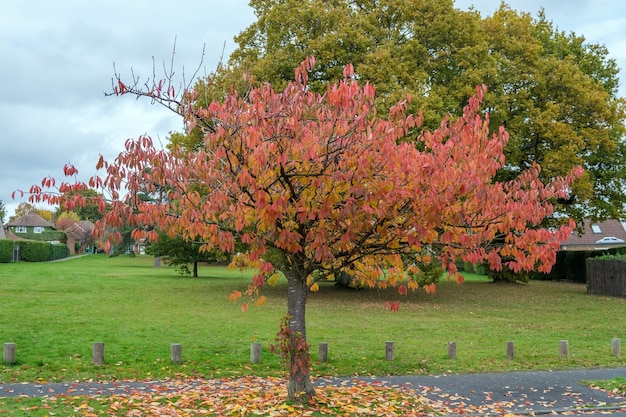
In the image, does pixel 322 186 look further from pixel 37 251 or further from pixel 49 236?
pixel 49 236

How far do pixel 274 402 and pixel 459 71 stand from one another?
21.6m

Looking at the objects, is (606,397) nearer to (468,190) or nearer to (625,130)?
(468,190)

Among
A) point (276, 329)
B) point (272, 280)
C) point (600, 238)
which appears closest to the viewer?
point (272, 280)

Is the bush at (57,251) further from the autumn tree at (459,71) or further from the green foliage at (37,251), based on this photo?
the autumn tree at (459,71)

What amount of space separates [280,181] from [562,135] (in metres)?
23.8

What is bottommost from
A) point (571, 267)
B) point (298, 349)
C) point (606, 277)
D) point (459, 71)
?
point (298, 349)

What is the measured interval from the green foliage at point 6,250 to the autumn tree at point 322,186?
158ft

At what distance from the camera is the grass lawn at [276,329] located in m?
11.8

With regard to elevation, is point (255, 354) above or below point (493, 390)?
above

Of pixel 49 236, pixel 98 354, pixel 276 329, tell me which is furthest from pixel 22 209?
pixel 98 354

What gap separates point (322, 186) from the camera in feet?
24.8

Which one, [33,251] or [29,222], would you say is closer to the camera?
[33,251]

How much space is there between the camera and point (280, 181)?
7.87m

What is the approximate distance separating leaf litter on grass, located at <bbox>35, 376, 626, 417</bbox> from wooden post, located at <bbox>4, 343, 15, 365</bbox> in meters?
2.77
